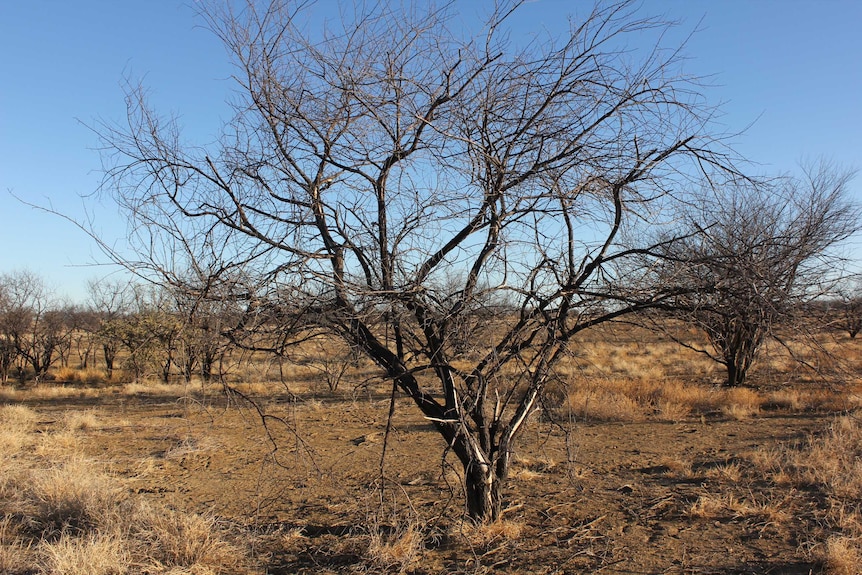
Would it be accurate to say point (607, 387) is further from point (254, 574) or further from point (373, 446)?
point (254, 574)

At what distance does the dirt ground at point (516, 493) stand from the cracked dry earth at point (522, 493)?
0.02 m

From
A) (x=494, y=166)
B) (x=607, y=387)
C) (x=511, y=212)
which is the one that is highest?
(x=494, y=166)

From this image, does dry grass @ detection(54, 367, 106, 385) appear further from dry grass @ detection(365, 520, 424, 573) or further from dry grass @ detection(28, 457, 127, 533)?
dry grass @ detection(365, 520, 424, 573)

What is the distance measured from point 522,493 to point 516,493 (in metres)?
0.07

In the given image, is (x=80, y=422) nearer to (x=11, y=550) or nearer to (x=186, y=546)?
(x=11, y=550)

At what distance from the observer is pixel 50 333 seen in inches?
966

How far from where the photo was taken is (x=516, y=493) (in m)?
7.14

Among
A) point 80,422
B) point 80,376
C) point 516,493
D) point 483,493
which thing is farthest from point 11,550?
point 80,376

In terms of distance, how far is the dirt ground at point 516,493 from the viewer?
16.6ft

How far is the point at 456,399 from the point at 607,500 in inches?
135

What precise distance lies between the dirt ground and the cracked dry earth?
0.02 meters

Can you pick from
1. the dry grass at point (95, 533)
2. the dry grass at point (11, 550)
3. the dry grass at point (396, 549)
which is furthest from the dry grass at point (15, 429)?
the dry grass at point (396, 549)

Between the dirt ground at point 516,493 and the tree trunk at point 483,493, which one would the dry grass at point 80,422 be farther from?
the tree trunk at point 483,493

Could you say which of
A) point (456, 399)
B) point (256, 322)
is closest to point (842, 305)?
point (456, 399)
